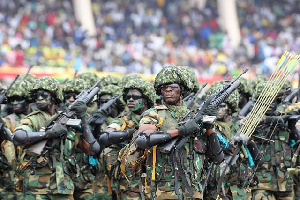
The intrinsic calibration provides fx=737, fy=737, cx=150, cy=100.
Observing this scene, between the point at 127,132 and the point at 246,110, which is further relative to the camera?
the point at 246,110

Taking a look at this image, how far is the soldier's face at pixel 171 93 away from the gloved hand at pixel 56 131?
1.54 m

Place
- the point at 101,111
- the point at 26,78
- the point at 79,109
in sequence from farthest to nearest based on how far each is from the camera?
the point at 26,78 → the point at 101,111 → the point at 79,109

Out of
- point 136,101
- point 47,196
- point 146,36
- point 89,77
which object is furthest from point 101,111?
point 146,36

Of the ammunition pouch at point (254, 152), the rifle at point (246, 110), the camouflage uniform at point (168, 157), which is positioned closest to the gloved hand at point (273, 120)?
the rifle at point (246, 110)

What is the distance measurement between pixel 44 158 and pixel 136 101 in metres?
1.57

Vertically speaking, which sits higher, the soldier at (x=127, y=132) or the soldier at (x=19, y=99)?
the soldier at (x=19, y=99)

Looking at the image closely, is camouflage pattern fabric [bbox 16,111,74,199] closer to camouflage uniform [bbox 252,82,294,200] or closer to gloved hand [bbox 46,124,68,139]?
gloved hand [bbox 46,124,68,139]

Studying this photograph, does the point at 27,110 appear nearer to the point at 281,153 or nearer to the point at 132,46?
the point at 281,153

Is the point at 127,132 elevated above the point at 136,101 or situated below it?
below

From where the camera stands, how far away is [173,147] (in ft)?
24.3

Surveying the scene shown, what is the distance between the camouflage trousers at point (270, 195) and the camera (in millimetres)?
10594

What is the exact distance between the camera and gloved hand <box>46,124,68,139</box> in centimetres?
860

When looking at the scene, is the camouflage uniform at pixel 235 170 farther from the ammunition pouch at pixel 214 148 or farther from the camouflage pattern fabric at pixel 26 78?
the camouflage pattern fabric at pixel 26 78

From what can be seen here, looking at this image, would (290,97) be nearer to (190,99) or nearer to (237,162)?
(190,99)
